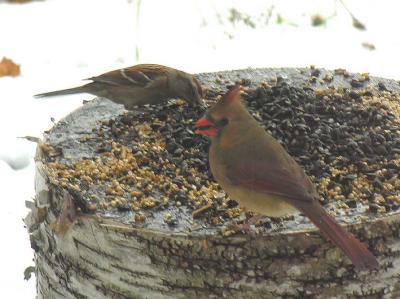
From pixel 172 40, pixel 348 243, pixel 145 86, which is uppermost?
pixel 348 243

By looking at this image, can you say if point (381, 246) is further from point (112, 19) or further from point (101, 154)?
point (112, 19)

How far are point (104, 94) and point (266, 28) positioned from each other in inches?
154

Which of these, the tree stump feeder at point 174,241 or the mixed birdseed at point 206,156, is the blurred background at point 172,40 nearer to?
the mixed birdseed at point 206,156

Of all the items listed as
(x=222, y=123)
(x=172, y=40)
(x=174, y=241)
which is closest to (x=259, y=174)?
(x=222, y=123)

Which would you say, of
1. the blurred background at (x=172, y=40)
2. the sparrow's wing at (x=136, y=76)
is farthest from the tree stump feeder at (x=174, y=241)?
the blurred background at (x=172, y=40)

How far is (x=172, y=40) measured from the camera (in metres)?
7.33

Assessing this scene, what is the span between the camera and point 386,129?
10.8 feet

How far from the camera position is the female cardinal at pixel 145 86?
354cm

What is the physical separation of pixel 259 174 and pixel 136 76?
4.00 feet

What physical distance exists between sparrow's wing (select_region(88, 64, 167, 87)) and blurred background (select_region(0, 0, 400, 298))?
2208 millimetres

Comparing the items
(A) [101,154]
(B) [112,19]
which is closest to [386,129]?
(A) [101,154]

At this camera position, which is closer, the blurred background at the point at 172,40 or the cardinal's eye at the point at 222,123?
the cardinal's eye at the point at 222,123

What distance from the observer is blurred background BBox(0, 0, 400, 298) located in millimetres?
6621

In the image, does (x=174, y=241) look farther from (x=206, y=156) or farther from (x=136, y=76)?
(x=136, y=76)
